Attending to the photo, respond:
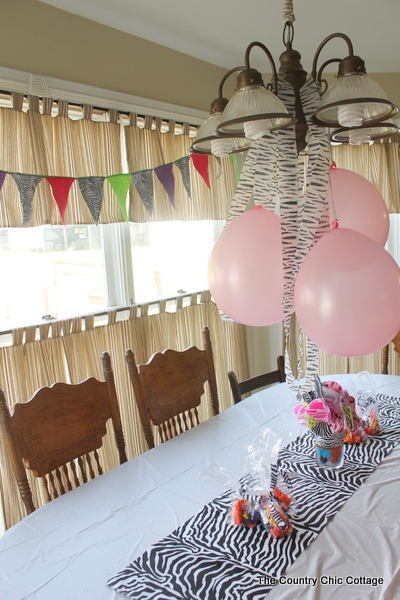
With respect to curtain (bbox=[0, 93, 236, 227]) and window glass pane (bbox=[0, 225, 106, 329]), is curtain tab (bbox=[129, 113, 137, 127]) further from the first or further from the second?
window glass pane (bbox=[0, 225, 106, 329])

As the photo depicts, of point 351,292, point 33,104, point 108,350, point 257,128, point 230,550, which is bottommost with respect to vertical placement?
point 230,550

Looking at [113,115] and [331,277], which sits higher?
[113,115]

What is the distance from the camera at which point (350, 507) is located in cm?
127

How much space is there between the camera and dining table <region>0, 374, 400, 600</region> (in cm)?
102

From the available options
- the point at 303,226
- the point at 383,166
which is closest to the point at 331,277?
the point at 303,226

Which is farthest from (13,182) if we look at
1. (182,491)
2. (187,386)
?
(182,491)

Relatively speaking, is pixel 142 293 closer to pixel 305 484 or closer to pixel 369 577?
pixel 305 484

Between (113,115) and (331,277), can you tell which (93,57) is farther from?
(331,277)

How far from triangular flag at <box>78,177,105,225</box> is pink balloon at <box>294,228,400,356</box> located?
1420 millimetres

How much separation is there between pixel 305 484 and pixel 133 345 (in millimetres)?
1350

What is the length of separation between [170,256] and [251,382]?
3.24 feet

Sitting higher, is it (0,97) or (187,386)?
(0,97)

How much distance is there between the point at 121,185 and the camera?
226 cm

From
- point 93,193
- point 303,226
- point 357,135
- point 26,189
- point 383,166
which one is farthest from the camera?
point 383,166
